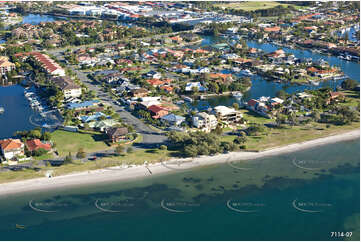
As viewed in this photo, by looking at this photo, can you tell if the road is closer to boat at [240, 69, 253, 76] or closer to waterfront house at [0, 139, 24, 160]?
waterfront house at [0, 139, 24, 160]

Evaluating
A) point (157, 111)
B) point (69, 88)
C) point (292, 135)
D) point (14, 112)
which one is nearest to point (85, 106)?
point (69, 88)

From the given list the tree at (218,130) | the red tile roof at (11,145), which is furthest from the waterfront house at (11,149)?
the tree at (218,130)

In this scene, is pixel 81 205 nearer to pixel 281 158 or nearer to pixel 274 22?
pixel 281 158

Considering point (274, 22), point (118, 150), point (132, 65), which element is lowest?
point (118, 150)

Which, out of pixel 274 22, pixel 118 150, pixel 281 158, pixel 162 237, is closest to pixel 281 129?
pixel 281 158

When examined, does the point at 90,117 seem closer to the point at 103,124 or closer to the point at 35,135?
the point at 103,124

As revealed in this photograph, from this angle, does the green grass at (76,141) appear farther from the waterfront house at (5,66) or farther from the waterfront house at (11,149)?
the waterfront house at (5,66)
